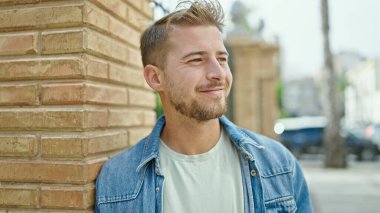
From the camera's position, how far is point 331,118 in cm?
1291

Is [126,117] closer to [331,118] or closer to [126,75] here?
[126,75]

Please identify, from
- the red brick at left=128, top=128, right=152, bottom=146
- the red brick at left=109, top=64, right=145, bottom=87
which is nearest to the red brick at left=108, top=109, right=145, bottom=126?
the red brick at left=128, top=128, right=152, bottom=146

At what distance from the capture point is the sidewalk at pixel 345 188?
22.5 ft

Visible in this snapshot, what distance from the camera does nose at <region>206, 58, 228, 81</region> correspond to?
184 cm

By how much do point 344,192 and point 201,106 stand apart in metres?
7.42

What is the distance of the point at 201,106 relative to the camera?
184 cm

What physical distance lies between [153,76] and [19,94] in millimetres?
632

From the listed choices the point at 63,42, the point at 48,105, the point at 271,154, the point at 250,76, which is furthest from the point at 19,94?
the point at 250,76

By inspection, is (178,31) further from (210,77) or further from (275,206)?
(275,206)

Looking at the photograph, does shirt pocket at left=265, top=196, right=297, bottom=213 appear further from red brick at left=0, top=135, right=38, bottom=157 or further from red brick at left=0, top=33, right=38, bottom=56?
red brick at left=0, top=33, right=38, bottom=56

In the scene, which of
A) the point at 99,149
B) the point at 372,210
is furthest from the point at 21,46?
the point at 372,210

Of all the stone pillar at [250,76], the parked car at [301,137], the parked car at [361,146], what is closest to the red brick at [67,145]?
the stone pillar at [250,76]

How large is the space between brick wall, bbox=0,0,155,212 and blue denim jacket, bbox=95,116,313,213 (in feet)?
0.31

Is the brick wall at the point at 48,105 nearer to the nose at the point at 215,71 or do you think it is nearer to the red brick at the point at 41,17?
the red brick at the point at 41,17
